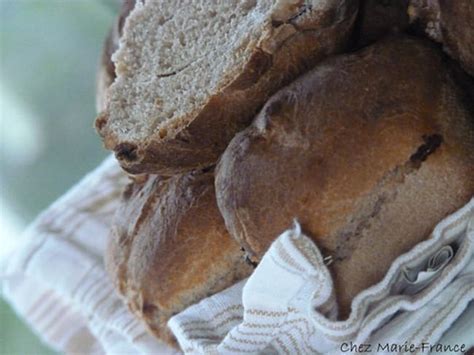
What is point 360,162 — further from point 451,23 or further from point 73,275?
point 73,275

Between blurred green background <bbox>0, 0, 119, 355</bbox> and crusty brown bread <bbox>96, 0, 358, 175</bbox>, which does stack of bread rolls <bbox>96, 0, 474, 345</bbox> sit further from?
blurred green background <bbox>0, 0, 119, 355</bbox>

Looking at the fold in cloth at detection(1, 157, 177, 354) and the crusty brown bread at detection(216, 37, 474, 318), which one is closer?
the crusty brown bread at detection(216, 37, 474, 318)

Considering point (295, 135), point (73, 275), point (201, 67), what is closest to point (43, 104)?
point (73, 275)

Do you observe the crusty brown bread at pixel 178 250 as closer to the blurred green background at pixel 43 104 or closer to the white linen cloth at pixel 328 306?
the white linen cloth at pixel 328 306

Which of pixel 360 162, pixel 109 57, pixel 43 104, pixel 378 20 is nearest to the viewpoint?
pixel 360 162

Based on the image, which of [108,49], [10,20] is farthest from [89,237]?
[10,20]

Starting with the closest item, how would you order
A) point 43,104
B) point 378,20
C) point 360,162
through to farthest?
point 360,162 < point 378,20 < point 43,104

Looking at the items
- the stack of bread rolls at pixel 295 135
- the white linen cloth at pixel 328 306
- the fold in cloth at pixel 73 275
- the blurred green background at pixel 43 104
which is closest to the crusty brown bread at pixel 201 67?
the stack of bread rolls at pixel 295 135

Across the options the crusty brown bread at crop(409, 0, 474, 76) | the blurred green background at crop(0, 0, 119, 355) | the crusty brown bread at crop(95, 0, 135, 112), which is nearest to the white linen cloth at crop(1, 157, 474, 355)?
the crusty brown bread at crop(409, 0, 474, 76)
